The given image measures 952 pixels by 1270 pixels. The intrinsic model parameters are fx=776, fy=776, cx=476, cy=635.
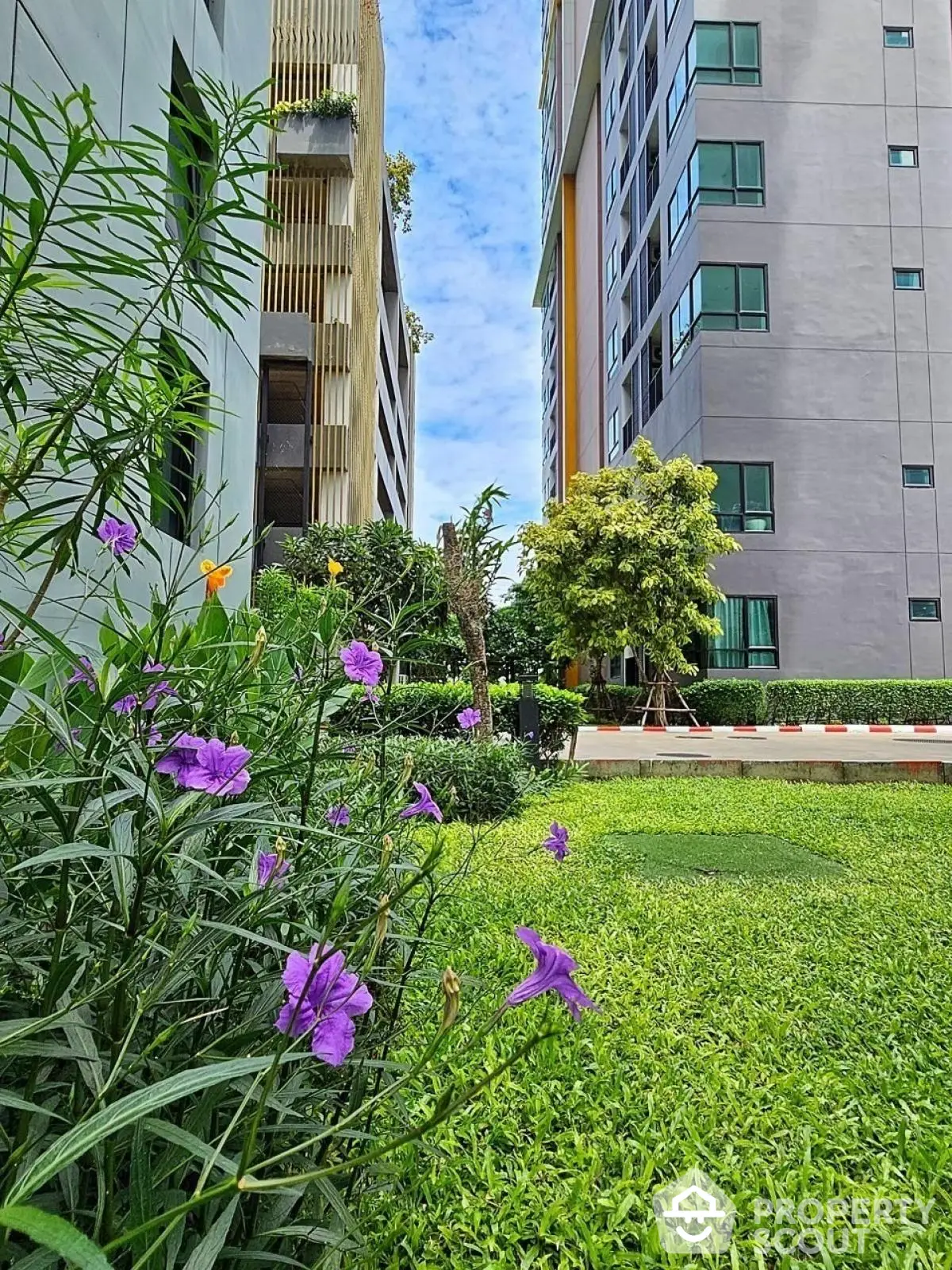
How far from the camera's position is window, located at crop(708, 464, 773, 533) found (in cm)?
1354

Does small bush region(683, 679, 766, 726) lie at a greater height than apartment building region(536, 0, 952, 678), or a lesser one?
lesser

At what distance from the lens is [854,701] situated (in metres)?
12.6

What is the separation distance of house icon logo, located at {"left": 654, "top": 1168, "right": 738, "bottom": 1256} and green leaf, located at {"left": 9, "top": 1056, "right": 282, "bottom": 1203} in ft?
3.59

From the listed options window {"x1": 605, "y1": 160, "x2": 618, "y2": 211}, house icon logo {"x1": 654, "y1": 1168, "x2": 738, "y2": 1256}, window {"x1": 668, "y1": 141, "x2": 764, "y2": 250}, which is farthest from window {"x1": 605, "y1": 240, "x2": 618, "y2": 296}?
house icon logo {"x1": 654, "y1": 1168, "x2": 738, "y2": 1256}

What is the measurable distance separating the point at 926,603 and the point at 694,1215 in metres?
14.3

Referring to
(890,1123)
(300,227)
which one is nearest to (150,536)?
(890,1123)

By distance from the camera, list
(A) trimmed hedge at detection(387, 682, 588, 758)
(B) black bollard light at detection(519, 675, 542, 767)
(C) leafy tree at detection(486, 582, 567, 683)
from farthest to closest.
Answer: (C) leafy tree at detection(486, 582, 567, 683) < (A) trimmed hedge at detection(387, 682, 588, 758) < (B) black bollard light at detection(519, 675, 542, 767)

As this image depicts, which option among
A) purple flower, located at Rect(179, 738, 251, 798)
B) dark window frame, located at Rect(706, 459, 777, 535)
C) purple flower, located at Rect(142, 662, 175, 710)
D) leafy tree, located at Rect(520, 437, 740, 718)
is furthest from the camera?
dark window frame, located at Rect(706, 459, 777, 535)

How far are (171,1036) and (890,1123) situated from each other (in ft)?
4.90

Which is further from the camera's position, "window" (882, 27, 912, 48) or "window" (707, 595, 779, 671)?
"window" (882, 27, 912, 48)

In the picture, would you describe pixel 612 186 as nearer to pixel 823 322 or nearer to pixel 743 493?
pixel 823 322

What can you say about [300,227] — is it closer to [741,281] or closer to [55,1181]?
[741,281]

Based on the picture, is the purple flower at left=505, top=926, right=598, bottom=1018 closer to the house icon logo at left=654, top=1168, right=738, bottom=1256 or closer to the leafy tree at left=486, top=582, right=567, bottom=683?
the house icon logo at left=654, top=1168, right=738, bottom=1256

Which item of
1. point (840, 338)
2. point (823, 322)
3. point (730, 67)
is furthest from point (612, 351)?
point (840, 338)
